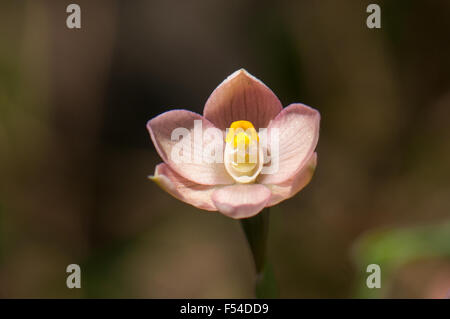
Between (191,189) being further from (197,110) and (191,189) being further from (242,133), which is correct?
(197,110)

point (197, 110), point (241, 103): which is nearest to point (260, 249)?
point (241, 103)

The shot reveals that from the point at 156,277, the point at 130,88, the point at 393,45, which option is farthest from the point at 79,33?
the point at 393,45

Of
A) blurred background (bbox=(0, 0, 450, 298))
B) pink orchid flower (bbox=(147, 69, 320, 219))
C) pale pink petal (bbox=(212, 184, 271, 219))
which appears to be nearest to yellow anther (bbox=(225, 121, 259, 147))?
pink orchid flower (bbox=(147, 69, 320, 219))

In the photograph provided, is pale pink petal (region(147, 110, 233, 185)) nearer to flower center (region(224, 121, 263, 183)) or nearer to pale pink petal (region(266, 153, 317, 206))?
flower center (region(224, 121, 263, 183))

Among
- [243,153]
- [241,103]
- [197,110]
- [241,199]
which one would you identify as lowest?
[241,199]
